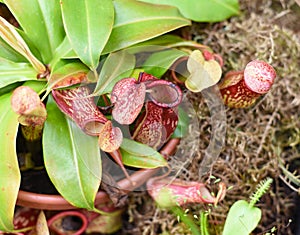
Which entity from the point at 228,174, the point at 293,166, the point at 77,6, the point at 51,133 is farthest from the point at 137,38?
the point at 293,166

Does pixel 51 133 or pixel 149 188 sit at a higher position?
pixel 51 133

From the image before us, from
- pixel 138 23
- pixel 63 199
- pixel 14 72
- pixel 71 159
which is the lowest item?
pixel 63 199

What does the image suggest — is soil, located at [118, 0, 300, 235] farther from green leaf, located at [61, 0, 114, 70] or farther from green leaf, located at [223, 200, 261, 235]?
green leaf, located at [61, 0, 114, 70]

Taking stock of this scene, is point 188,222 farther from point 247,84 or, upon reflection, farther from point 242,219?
point 247,84

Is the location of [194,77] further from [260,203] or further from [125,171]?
[260,203]

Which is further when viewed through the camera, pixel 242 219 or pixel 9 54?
pixel 9 54

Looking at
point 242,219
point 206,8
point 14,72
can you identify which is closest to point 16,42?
point 14,72
